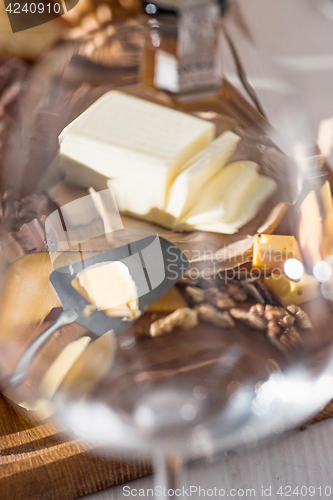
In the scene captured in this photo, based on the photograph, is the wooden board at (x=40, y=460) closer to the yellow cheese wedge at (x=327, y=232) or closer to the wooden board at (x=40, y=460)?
the wooden board at (x=40, y=460)

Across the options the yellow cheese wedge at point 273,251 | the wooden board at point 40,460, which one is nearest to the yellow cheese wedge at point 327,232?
the yellow cheese wedge at point 273,251

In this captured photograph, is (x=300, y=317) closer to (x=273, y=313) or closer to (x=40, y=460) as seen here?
(x=273, y=313)

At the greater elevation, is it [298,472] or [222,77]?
[222,77]

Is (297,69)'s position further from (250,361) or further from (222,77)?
(250,361)

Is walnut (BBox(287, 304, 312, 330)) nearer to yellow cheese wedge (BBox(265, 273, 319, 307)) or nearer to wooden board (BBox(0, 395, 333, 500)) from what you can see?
yellow cheese wedge (BBox(265, 273, 319, 307))

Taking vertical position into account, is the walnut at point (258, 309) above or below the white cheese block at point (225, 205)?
below

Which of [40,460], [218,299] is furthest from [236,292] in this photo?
[40,460]

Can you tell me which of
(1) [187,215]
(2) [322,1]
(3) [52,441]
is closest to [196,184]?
(1) [187,215]
